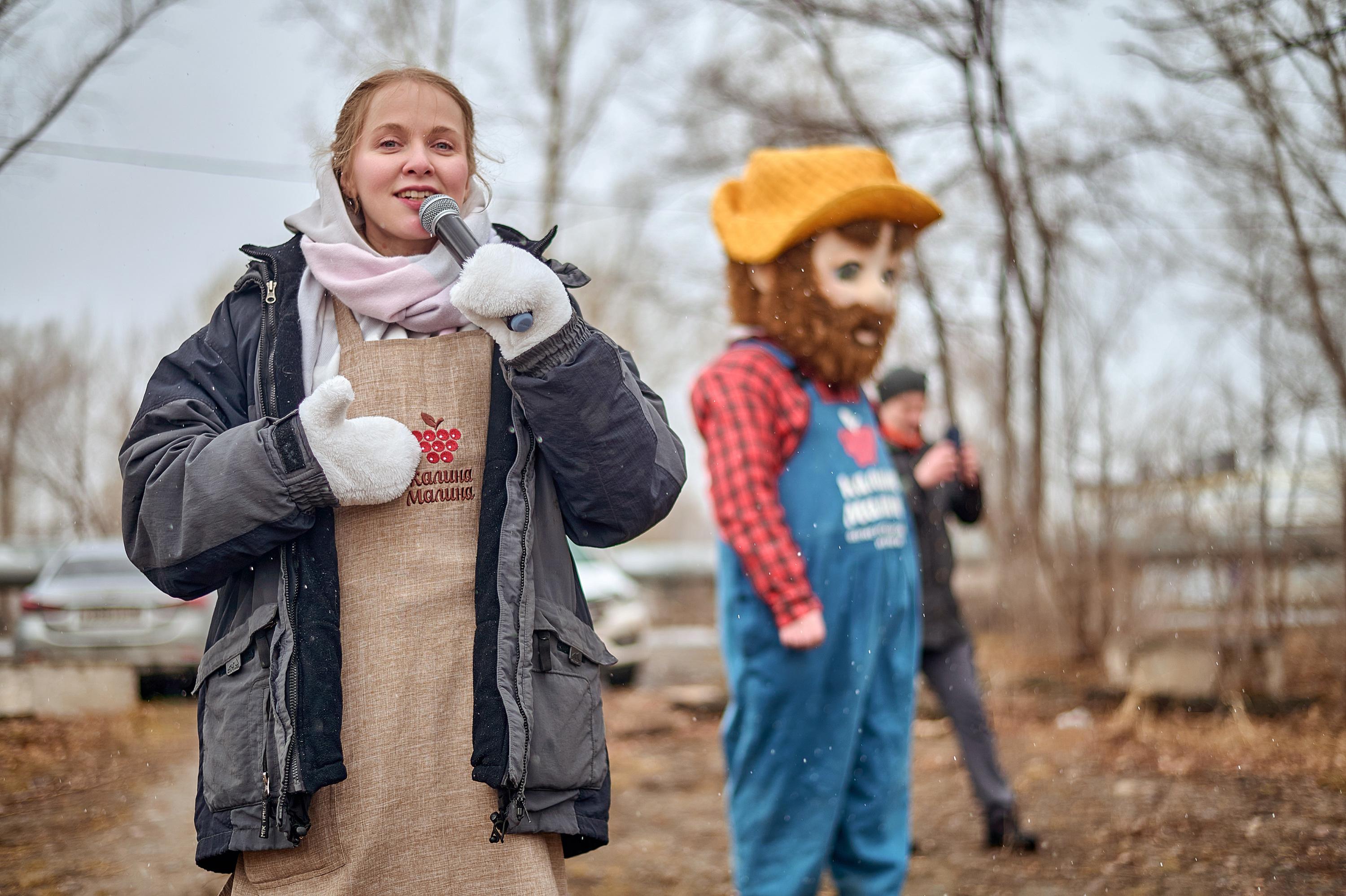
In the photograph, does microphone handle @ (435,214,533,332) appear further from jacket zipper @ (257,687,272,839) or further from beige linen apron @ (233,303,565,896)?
jacket zipper @ (257,687,272,839)

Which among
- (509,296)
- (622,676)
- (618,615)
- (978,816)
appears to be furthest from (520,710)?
(622,676)

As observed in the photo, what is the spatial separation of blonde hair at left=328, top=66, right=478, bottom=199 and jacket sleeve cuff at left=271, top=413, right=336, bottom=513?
489mm

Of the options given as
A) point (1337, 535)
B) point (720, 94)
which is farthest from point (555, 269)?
point (720, 94)

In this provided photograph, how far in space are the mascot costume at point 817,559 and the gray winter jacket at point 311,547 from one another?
Answer: 1.06 metres

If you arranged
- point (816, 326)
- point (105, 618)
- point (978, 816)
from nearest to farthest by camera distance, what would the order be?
point (816, 326) → point (105, 618) → point (978, 816)

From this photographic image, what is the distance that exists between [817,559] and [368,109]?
59.7 inches

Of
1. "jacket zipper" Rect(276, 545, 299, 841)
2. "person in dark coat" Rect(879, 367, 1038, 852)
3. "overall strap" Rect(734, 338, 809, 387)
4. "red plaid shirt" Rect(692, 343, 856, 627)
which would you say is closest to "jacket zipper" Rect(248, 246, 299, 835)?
"jacket zipper" Rect(276, 545, 299, 841)

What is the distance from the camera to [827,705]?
9.00 ft

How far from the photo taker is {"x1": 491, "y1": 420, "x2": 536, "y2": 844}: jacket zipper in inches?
62.1

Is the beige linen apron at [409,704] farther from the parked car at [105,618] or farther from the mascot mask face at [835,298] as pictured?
the parked car at [105,618]

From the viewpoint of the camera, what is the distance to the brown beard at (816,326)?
2928 millimetres

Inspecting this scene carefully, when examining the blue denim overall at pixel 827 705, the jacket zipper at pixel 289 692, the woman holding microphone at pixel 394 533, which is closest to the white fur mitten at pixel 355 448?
the woman holding microphone at pixel 394 533

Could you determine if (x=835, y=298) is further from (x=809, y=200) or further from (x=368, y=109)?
(x=368, y=109)

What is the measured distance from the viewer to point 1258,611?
5.05 m
